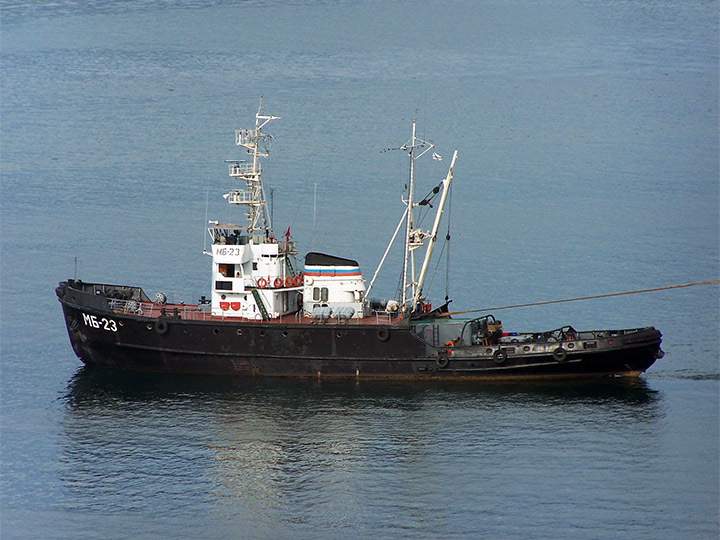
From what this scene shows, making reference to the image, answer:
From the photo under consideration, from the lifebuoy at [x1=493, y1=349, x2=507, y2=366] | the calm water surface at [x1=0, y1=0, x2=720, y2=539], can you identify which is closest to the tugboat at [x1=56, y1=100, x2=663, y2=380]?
the lifebuoy at [x1=493, y1=349, x2=507, y2=366]

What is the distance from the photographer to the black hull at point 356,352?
48156mm

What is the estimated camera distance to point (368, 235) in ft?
242

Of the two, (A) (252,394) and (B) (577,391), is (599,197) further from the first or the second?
(A) (252,394)

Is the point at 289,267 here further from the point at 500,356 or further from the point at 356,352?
the point at 500,356

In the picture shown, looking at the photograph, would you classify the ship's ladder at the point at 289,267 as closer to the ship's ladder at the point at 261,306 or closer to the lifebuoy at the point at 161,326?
the ship's ladder at the point at 261,306

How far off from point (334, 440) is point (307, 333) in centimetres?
753

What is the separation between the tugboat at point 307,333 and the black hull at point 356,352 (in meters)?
0.04

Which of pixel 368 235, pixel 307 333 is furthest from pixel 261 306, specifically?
pixel 368 235

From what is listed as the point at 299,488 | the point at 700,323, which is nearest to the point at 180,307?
the point at 299,488

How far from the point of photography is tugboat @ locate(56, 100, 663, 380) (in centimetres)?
4834

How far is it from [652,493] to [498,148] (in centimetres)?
5859

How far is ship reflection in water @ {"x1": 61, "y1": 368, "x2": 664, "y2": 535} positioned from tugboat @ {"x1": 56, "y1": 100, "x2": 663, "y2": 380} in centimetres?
76

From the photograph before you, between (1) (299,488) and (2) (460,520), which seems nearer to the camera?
(2) (460,520)

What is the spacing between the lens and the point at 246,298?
165ft
